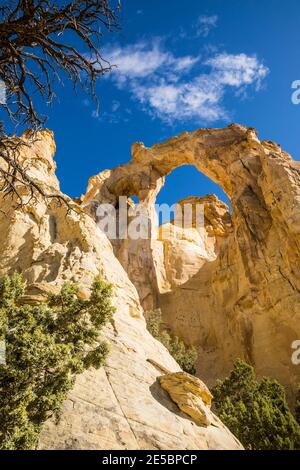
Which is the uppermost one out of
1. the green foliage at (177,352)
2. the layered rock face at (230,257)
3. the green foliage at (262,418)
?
the layered rock face at (230,257)

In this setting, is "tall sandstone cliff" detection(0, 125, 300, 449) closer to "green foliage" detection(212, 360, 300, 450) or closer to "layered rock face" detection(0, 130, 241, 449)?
"layered rock face" detection(0, 130, 241, 449)

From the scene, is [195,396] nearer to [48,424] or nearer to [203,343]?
[48,424]

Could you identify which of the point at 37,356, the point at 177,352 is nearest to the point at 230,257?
the point at 177,352

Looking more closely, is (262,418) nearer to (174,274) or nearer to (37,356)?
(37,356)

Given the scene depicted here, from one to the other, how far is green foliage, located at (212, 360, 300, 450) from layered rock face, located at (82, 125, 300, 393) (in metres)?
5.16

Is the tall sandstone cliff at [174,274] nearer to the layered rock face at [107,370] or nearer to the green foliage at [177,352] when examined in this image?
the layered rock face at [107,370]

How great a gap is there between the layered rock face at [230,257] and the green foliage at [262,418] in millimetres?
5164

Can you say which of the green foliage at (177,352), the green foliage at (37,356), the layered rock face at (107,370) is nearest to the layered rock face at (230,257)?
the green foliage at (177,352)

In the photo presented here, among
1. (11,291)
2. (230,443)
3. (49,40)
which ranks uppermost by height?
(49,40)

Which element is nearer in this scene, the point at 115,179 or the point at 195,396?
the point at 195,396

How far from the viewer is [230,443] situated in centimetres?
985

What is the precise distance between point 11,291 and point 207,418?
627 centimetres

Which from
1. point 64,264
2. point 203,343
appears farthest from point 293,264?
point 64,264

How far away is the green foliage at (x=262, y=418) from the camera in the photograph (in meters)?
14.9
